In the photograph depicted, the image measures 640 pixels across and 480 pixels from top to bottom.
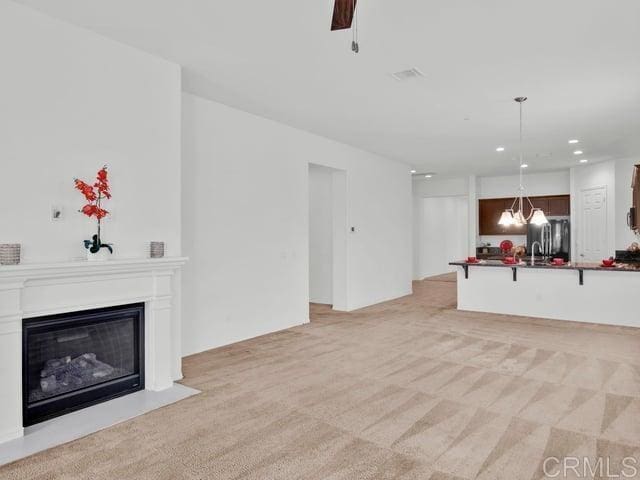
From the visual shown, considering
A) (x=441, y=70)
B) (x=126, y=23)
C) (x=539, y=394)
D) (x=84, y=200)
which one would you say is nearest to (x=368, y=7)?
(x=441, y=70)

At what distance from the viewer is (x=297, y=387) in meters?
3.71

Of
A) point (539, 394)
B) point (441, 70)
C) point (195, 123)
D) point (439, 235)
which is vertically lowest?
point (539, 394)

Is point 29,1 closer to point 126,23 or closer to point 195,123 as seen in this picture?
point 126,23

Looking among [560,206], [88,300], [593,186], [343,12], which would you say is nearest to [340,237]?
[88,300]

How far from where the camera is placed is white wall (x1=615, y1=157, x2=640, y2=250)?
829cm

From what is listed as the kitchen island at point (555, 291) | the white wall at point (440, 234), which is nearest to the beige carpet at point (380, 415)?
the kitchen island at point (555, 291)

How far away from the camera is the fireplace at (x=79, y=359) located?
3.02m

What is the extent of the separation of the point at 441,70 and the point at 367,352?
304 centimetres

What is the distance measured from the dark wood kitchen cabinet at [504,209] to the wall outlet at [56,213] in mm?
9964

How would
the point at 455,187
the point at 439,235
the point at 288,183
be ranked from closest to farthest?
the point at 288,183
the point at 455,187
the point at 439,235

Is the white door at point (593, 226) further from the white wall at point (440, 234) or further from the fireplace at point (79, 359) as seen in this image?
the fireplace at point (79, 359)

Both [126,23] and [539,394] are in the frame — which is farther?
[539,394]

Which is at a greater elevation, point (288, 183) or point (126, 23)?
point (126, 23)

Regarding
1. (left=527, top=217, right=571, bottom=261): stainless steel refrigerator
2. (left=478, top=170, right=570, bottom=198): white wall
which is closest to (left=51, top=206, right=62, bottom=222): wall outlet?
(left=527, top=217, right=571, bottom=261): stainless steel refrigerator
